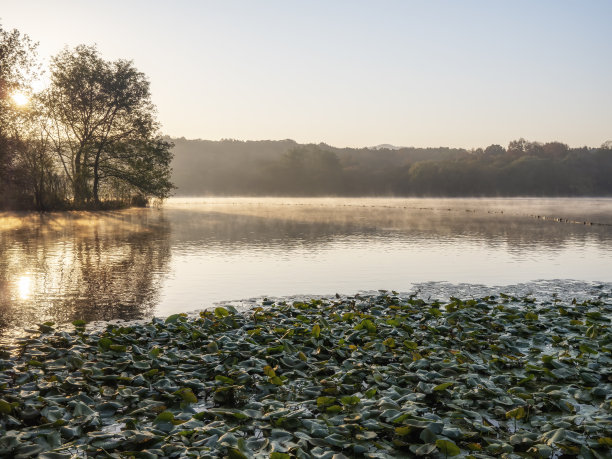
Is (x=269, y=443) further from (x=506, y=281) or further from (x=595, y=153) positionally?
(x=595, y=153)

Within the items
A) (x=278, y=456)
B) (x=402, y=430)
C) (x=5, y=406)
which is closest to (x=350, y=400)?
(x=402, y=430)

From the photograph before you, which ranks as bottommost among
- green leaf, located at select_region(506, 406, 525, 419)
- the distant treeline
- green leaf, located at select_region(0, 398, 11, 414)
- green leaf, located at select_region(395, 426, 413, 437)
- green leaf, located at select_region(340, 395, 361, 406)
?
green leaf, located at select_region(506, 406, 525, 419)

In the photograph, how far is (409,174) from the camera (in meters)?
129

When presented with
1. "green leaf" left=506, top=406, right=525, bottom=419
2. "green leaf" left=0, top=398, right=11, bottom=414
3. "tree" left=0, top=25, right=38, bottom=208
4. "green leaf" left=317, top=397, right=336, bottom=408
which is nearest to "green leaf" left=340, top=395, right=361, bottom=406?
"green leaf" left=317, top=397, right=336, bottom=408

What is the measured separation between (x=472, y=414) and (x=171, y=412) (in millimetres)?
3296

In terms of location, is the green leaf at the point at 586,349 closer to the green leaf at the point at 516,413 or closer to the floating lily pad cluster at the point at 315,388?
the floating lily pad cluster at the point at 315,388

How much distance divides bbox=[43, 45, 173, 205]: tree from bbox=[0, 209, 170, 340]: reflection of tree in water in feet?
80.4

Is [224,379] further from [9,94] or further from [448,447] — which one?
[9,94]

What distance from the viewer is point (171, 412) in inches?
225

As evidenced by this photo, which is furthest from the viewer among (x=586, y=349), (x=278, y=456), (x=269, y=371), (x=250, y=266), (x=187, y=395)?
(x=250, y=266)

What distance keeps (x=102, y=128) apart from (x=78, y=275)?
41.1 m

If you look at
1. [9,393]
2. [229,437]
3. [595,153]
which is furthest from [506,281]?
[595,153]

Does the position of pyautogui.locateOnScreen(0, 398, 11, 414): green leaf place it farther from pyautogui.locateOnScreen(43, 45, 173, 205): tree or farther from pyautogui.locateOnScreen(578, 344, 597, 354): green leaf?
pyautogui.locateOnScreen(43, 45, 173, 205): tree

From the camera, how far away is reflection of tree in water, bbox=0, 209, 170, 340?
10781 millimetres
